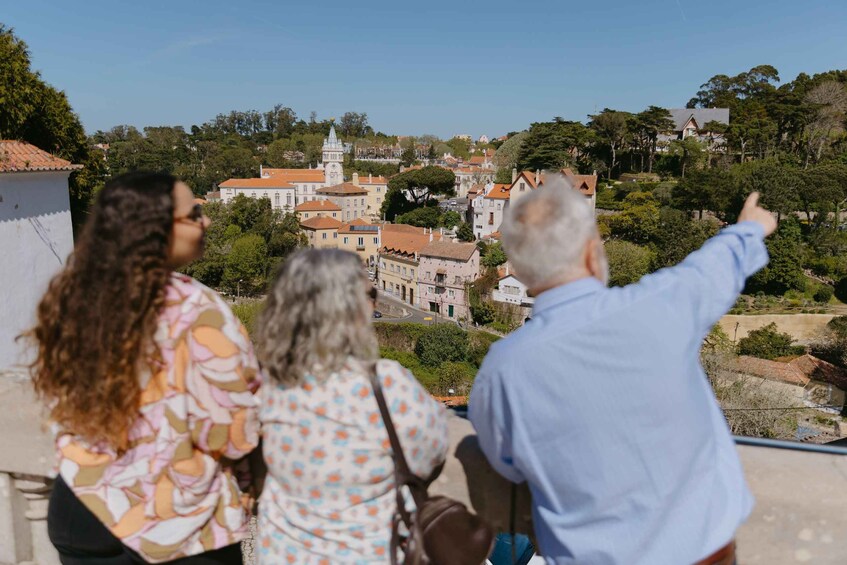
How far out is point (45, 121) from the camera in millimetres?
14648

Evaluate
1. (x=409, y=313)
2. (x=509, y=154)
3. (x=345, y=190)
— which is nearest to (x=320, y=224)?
(x=345, y=190)

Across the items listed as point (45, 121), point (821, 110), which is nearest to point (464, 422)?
point (45, 121)

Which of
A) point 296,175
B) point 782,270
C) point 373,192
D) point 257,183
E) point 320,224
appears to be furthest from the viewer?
point 296,175

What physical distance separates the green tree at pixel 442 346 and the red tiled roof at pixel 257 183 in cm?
2951

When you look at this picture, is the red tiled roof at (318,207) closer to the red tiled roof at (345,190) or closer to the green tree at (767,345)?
the red tiled roof at (345,190)

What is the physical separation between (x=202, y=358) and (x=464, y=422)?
2.17 feet

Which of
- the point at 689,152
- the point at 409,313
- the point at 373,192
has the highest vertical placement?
the point at 689,152

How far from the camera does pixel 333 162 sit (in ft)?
197

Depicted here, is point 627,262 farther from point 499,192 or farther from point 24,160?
point 24,160

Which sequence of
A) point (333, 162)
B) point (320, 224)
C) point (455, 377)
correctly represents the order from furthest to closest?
point (333, 162) → point (320, 224) → point (455, 377)

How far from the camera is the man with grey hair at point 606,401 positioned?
1091mm

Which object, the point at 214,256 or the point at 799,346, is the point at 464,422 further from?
the point at 214,256

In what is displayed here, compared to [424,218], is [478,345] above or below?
below

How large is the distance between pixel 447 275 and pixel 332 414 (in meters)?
29.6
